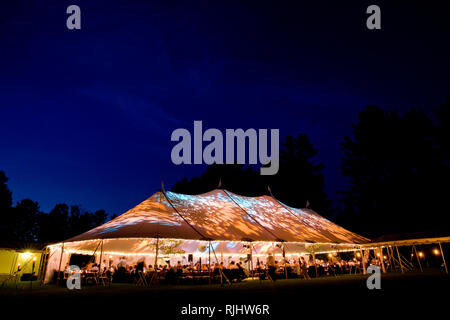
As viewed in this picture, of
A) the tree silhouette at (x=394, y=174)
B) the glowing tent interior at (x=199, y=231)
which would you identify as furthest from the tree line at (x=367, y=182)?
the glowing tent interior at (x=199, y=231)

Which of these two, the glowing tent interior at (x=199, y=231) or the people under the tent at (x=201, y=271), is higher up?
the glowing tent interior at (x=199, y=231)

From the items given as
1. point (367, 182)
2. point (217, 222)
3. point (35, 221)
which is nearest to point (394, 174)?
point (367, 182)

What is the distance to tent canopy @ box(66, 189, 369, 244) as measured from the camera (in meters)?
9.91

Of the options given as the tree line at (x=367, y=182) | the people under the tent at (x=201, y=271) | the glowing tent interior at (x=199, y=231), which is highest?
the tree line at (x=367, y=182)

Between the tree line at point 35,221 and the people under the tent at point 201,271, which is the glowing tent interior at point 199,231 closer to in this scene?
the people under the tent at point 201,271

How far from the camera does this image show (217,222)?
11.6m

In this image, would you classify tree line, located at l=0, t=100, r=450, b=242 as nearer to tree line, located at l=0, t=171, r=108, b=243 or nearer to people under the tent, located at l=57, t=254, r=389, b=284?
tree line, located at l=0, t=171, r=108, b=243

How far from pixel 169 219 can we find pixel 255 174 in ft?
96.9

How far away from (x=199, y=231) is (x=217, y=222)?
1376mm

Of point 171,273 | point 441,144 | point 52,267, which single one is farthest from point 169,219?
point 441,144

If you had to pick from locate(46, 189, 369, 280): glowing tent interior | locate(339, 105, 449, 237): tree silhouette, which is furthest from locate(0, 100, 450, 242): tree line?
locate(46, 189, 369, 280): glowing tent interior

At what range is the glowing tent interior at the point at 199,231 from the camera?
9945 millimetres

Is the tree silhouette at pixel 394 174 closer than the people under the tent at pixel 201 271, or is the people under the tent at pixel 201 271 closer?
the people under the tent at pixel 201 271

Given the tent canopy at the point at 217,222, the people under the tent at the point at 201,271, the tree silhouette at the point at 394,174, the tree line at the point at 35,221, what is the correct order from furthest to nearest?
the tree line at the point at 35,221
the tree silhouette at the point at 394,174
the people under the tent at the point at 201,271
the tent canopy at the point at 217,222
